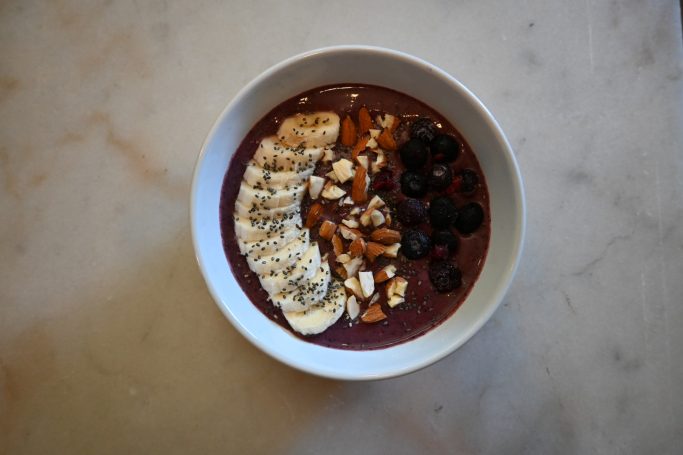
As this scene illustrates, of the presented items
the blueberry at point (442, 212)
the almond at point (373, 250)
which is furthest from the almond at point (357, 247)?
the blueberry at point (442, 212)

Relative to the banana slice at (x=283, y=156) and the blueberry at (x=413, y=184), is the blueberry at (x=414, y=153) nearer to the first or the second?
the blueberry at (x=413, y=184)

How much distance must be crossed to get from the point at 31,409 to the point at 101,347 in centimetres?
32

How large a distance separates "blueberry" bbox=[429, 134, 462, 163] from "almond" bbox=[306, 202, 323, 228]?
0.39m

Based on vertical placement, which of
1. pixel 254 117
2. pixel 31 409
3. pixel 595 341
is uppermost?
pixel 254 117

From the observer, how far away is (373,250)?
167 cm

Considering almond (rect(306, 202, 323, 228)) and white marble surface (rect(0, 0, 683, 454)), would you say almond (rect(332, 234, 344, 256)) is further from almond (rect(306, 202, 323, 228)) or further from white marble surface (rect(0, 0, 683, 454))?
white marble surface (rect(0, 0, 683, 454))

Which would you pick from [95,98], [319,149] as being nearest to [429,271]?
[319,149]

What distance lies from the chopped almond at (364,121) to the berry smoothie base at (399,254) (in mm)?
35

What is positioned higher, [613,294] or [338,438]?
[613,294]

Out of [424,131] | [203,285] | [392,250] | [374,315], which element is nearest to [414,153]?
[424,131]

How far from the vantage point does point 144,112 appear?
1.88 m

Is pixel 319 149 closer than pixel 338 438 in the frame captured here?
Yes

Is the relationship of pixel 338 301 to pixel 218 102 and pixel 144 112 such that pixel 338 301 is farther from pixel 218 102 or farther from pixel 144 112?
pixel 144 112

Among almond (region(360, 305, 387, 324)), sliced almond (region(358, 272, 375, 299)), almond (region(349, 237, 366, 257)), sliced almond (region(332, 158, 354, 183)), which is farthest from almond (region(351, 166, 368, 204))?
almond (region(360, 305, 387, 324))
